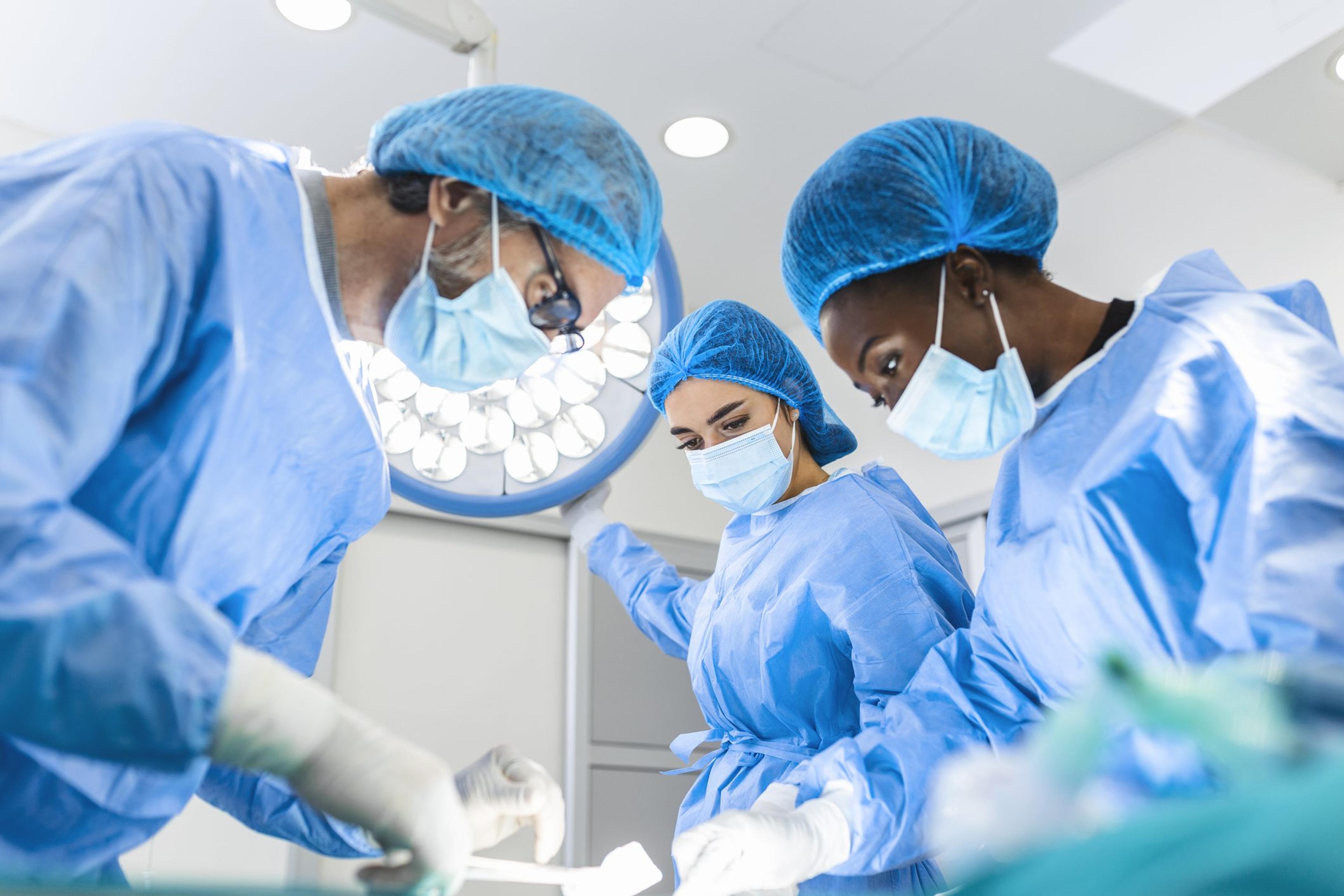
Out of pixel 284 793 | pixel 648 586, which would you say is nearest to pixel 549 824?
pixel 284 793

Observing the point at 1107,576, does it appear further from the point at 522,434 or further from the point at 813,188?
the point at 522,434

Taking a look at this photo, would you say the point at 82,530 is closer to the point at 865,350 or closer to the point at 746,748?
the point at 865,350

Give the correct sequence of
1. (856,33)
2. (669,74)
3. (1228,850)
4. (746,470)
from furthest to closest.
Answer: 1. (669,74)
2. (856,33)
3. (746,470)
4. (1228,850)

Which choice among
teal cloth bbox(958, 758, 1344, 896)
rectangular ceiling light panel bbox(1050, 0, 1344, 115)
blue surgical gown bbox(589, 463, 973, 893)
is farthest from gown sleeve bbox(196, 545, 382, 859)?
rectangular ceiling light panel bbox(1050, 0, 1344, 115)

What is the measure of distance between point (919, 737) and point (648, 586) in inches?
38.8

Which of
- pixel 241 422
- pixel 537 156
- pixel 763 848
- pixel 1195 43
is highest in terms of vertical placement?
pixel 1195 43

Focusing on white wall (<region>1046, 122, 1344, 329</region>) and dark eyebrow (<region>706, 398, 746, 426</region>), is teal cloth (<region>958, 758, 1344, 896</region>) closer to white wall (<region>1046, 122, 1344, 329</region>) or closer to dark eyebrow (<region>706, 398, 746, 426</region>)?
dark eyebrow (<region>706, 398, 746, 426</region>)

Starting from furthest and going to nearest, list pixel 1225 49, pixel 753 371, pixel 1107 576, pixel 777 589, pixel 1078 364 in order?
pixel 1225 49
pixel 753 371
pixel 777 589
pixel 1078 364
pixel 1107 576

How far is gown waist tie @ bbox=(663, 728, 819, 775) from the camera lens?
169cm

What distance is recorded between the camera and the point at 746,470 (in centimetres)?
192

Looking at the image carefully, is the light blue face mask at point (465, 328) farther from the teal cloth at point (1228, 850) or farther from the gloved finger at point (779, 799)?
the teal cloth at point (1228, 850)

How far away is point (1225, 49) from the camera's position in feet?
7.32

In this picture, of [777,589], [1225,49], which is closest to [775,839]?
[777,589]

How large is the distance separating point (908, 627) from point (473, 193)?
0.85 meters
